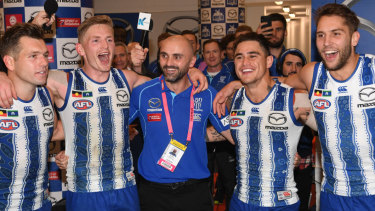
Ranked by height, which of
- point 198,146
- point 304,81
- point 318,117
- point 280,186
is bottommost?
point 280,186

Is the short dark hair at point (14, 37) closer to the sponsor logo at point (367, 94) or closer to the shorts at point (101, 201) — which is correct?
the shorts at point (101, 201)

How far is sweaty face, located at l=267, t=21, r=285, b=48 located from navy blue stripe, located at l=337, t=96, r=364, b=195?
8.31 feet

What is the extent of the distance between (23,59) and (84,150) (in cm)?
86

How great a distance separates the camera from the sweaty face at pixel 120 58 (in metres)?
6.58

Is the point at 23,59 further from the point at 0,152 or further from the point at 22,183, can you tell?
the point at 22,183

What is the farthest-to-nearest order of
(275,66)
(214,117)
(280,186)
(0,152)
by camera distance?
(275,66)
(214,117)
(280,186)
(0,152)

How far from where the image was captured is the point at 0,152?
3.45 metres

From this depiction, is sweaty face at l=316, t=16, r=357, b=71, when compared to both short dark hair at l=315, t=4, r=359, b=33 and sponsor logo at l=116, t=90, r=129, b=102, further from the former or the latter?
sponsor logo at l=116, t=90, r=129, b=102

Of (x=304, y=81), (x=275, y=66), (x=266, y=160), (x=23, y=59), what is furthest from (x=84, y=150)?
(x=275, y=66)

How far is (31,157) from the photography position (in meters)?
3.53

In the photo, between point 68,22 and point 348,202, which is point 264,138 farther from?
point 68,22

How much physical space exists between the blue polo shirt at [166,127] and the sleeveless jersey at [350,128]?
0.95m

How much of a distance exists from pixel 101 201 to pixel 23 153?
2.38ft

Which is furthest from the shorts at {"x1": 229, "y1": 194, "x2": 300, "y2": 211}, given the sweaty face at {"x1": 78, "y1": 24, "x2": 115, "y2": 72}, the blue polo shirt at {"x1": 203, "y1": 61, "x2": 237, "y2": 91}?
the blue polo shirt at {"x1": 203, "y1": 61, "x2": 237, "y2": 91}
